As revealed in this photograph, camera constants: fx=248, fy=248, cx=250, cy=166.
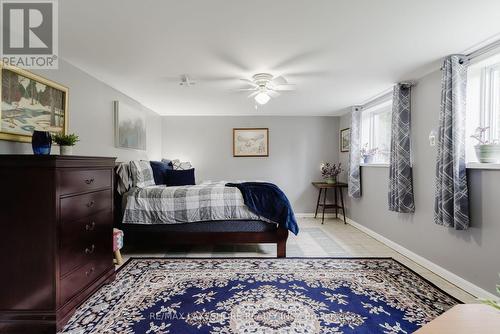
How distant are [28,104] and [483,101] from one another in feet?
13.4

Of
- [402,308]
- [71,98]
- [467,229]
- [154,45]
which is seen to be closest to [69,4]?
[154,45]

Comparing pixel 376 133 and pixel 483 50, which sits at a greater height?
pixel 483 50

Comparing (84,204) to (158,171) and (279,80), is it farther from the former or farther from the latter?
(279,80)

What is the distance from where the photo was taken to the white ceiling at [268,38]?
5.52ft

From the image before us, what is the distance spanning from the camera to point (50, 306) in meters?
1.64

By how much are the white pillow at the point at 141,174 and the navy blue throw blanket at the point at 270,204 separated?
4.46 feet

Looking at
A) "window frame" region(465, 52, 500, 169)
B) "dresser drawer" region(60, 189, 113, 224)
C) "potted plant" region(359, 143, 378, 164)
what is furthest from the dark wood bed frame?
"potted plant" region(359, 143, 378, 164)

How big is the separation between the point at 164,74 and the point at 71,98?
39.4 inches

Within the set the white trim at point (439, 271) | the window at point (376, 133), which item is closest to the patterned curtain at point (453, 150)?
the white trim at point (439, 271)

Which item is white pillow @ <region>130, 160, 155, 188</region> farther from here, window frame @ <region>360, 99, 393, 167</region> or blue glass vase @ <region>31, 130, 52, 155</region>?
window frame @ <region>360, 99, 393, 167</region>

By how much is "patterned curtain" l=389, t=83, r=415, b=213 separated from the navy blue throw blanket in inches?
52.6

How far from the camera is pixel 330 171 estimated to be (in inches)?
206

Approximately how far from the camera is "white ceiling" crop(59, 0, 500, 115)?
168 cm

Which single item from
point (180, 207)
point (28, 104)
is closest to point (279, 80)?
point (180, 207)
